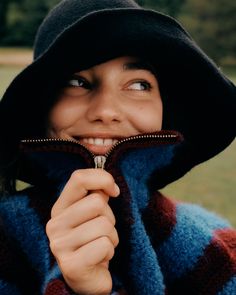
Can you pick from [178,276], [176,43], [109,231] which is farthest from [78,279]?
[176,43]

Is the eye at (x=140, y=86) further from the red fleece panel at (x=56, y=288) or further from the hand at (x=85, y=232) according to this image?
the red fleece panel at (x=56, y=288)

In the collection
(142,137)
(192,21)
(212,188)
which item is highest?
(142,137)

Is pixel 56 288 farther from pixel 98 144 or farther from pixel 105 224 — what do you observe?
pixel 98 144

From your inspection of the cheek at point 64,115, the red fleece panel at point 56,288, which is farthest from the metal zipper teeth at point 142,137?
the red fleece panel at point 56,288

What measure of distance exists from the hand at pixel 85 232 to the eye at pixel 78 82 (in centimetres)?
35

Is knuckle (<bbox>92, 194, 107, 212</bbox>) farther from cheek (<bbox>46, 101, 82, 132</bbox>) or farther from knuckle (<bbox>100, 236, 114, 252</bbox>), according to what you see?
cheek (<bbox>46, 101, 82, 132</bbox>)

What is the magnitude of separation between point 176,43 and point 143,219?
1.48 ft

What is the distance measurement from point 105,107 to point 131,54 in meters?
0.16

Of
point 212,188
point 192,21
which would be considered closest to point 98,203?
point 212,188

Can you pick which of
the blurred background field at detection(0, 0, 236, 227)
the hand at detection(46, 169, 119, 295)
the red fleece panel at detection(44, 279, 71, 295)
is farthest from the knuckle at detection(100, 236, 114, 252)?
the blurred background field at detection(0, 0, 236, 227)

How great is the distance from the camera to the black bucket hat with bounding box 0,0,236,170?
1257 millimetres

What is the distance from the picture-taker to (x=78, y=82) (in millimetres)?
1347

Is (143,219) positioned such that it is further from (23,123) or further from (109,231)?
(23,123)

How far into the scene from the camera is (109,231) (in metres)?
1.04
